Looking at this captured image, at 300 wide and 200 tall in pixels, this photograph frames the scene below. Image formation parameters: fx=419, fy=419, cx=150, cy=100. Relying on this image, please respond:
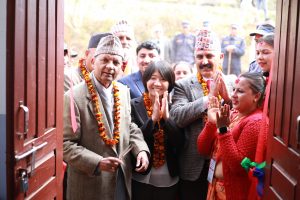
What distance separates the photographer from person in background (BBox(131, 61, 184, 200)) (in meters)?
3.07

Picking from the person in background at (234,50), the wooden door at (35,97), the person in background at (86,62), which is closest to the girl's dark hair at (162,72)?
the person in background at (86,62)

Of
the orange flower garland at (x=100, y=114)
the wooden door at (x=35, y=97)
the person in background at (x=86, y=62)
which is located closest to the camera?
the wooden door at (x=35, y=97)

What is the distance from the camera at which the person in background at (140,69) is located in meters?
3.70

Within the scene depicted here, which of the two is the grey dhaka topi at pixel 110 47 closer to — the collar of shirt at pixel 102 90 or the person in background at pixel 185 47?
the collar of shirt at pixel 102 90

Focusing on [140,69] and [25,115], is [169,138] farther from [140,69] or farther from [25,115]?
[25,115]

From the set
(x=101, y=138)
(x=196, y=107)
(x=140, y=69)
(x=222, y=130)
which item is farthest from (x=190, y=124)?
(x=140, y=69)

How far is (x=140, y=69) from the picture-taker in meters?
3.94

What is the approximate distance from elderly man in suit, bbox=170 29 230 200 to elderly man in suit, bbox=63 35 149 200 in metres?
0.36

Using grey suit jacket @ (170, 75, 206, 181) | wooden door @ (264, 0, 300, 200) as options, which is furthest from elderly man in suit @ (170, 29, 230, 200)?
wooden door @ (264, 0, 300, 200)

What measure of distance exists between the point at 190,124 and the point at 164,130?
0.21 metres

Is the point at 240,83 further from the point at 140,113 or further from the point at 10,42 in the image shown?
the point at 10,42

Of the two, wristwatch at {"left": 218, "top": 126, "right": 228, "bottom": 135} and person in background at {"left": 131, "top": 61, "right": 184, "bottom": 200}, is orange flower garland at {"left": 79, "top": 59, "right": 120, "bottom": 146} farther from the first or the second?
wristwatch at {"left": 218, "top": 126, "right": 228, "bottom": 135}

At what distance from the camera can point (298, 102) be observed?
1887 mm

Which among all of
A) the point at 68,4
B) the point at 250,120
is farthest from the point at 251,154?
the point at 68,4
